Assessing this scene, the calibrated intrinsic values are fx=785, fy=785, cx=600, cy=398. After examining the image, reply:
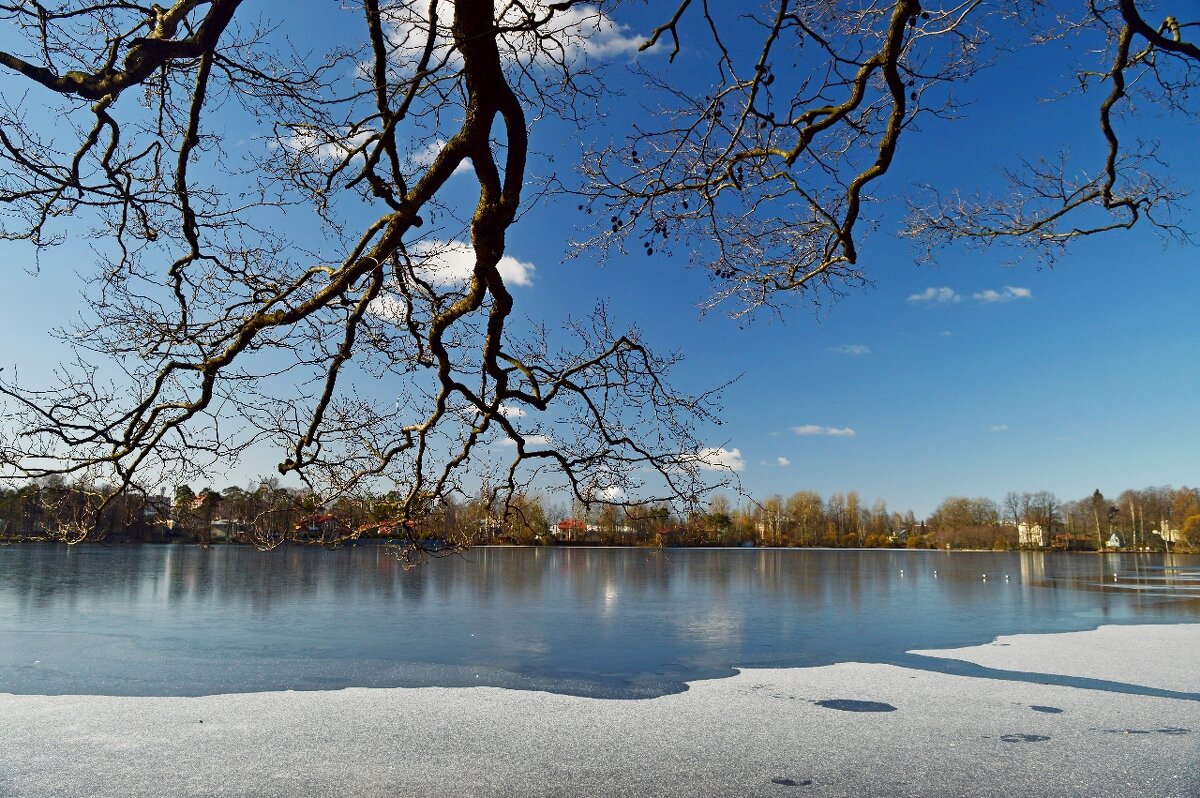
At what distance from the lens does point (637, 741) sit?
20.4 feet

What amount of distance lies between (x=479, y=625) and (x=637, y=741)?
7619 millimetres

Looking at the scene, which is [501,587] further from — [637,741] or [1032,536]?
[1032,536]

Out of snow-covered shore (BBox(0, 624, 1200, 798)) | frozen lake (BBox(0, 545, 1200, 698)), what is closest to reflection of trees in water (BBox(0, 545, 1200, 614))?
frozen lake (BBox(0, 545, 1200, 698))

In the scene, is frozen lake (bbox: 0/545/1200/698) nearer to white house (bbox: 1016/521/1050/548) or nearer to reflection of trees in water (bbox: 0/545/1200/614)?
reflection of trees in water (bbox: 0/545/1200/614)

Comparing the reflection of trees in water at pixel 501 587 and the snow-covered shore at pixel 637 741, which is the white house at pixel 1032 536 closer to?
the reflection of trees in water at pixel 501 587

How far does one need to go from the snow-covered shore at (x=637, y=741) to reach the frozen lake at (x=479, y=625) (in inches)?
37.0

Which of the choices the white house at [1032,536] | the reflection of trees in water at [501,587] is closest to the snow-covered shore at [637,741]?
the reflection of trees in water at [501,587]

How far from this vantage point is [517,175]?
3.14 m

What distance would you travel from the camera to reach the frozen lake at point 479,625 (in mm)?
8969

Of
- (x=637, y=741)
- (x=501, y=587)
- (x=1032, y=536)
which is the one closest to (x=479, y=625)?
(x=637, y=741)

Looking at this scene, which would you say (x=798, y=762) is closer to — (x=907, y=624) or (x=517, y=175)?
(x=517, y=175)

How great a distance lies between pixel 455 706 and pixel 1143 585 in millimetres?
25249

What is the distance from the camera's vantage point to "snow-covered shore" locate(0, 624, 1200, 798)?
5109mm

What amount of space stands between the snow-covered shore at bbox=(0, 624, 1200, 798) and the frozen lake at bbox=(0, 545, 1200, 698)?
3.08 feet
